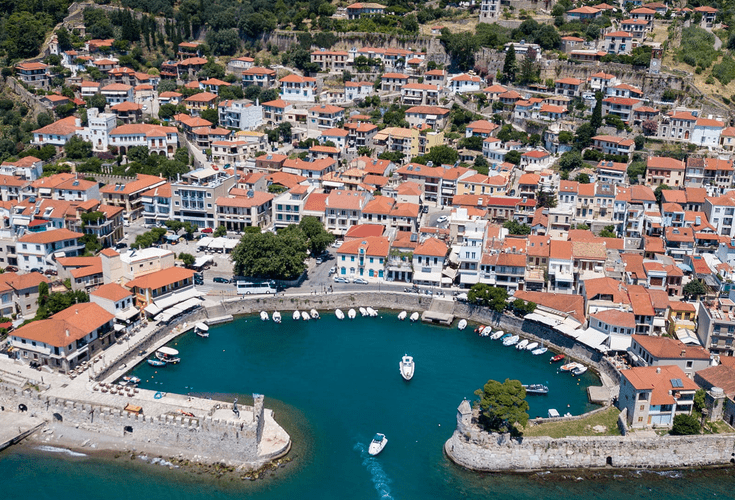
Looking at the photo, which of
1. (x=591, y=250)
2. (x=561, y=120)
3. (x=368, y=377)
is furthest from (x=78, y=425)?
(x=561, y=120)

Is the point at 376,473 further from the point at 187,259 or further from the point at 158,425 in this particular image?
the point at 187,259

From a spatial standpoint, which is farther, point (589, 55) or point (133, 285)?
point (589, 55)

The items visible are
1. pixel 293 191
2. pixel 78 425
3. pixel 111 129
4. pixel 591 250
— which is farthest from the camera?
pixel 111 129

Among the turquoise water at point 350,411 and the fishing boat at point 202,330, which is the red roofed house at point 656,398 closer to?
the turquoise water at point 350,411

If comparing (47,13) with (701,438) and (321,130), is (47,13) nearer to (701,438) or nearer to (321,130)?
(321,130)

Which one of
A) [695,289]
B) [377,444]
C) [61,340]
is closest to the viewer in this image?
[377,444]

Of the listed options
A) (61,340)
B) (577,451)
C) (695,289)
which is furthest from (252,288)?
(695,289)
